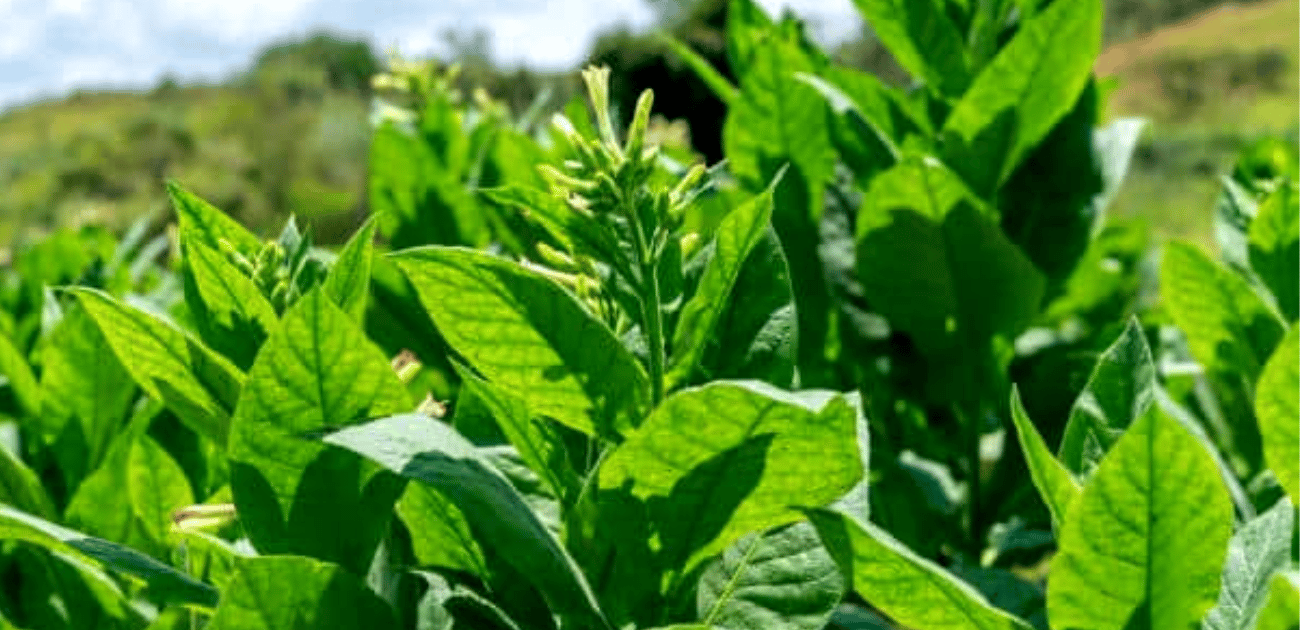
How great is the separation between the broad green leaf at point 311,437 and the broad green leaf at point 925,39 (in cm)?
106

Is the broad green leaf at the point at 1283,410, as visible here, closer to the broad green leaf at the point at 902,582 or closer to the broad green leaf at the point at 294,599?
the broad green leaf at the point at 902,582

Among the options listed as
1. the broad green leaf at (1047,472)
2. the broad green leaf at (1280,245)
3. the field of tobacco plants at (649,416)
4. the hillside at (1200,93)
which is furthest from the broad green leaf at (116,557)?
the hillside at (1200,93)

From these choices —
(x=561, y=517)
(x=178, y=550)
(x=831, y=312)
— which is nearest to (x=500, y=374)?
(x=561, y=517)

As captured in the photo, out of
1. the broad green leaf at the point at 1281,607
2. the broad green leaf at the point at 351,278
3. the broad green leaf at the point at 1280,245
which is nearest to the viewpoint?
the broad green leaf at the point at 1281,607

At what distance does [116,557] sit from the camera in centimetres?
109

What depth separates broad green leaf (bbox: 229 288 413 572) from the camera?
1.06 m

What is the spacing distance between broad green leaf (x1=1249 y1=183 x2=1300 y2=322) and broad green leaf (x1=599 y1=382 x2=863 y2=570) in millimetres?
1017

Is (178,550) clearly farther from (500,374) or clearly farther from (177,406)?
(500,374)

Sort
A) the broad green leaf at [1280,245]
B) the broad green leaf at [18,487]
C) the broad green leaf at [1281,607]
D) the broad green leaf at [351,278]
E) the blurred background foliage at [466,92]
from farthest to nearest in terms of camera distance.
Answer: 1. the blurred background foliage at [466,92]
2. the broad green leaf at [1280,245]
3. the broad green leaf at [18,487]
4. the broad green leaf at [351,278]
5. the broad green leaf at [1281,607]

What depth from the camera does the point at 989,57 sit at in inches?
80.2

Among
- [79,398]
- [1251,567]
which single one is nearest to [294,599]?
[1251,567]

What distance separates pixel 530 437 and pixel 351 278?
0.17 meters

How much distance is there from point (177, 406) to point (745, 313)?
43 centimetres

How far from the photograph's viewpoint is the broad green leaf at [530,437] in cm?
112
